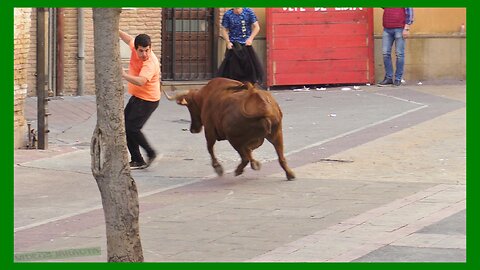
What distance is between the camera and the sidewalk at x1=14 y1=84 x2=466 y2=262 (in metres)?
9.10

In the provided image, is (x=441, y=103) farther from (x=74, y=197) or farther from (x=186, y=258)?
(x=186, y=258)

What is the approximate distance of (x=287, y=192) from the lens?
37.7 feet

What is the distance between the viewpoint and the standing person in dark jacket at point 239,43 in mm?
15758

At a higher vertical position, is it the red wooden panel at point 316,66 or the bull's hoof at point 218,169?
the red wooden panel at point 316,66

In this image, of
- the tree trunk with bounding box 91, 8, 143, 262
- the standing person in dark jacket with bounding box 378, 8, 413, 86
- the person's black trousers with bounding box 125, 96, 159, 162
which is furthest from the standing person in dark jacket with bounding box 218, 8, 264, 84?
the tree trunk with bounding box 91, 8, 143, 262

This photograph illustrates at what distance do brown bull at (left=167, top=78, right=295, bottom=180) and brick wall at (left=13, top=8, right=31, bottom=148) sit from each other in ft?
8.23

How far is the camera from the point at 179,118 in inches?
658

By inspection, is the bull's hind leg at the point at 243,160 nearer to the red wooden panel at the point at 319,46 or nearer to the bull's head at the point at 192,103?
the bull's head at the point at 192,103

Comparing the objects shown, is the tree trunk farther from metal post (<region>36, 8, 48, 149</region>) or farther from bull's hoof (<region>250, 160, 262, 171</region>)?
metal post (<region>36, 8, 48, 149</region>)

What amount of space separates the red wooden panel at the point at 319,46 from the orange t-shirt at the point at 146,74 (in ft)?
22.7

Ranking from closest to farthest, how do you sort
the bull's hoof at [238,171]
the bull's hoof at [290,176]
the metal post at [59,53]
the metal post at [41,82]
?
the bull's hoof at [290,176] → the bull's hoof at [238,171] → the metal post at [41,82] → the metal post at [59,53]

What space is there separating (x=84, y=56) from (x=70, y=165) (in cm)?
548

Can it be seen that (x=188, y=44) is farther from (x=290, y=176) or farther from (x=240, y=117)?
(x=240, y=117)

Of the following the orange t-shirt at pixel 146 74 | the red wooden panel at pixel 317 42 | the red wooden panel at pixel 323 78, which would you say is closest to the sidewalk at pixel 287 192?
the orange t-shirt at pixel 146 74
